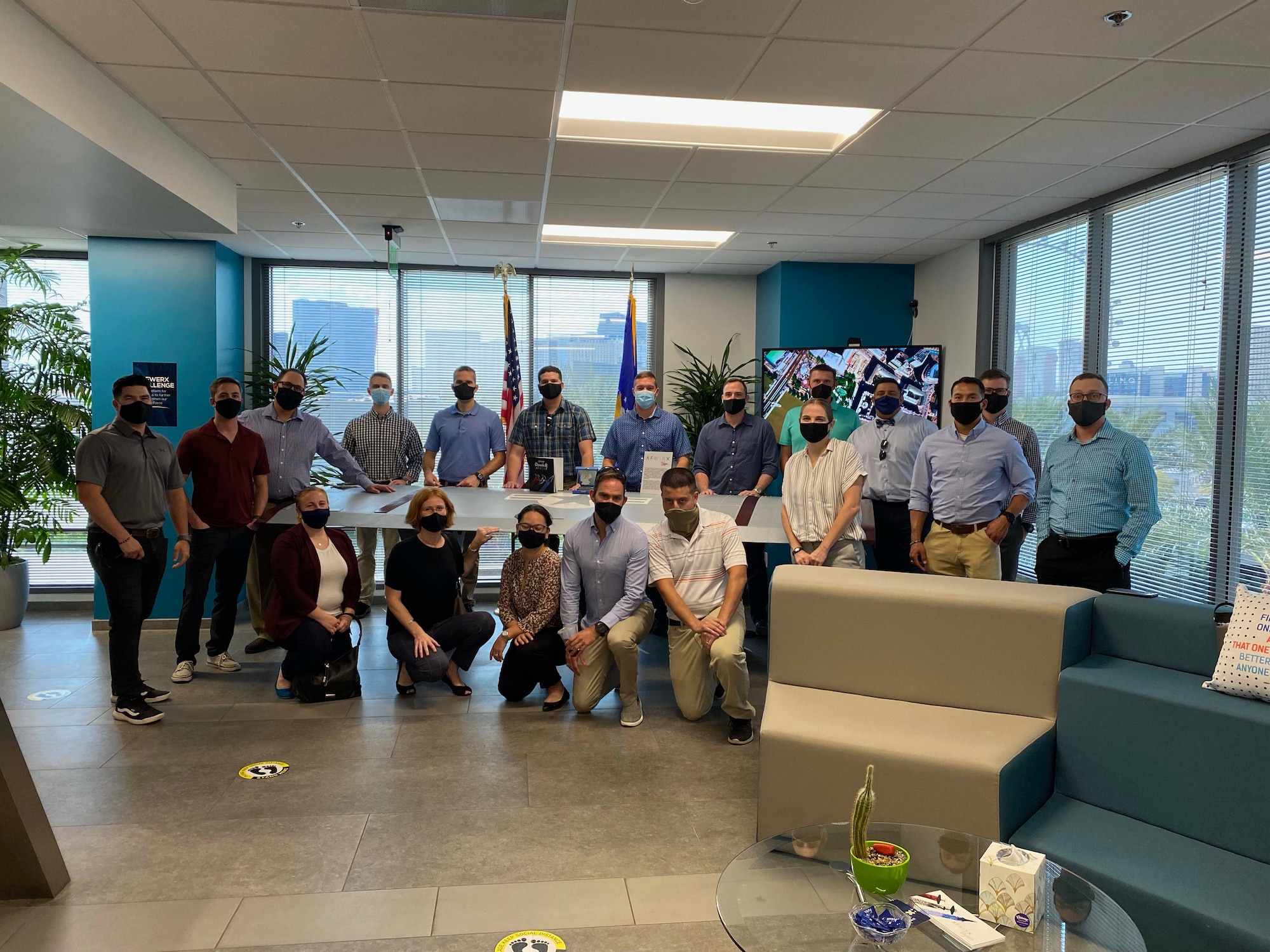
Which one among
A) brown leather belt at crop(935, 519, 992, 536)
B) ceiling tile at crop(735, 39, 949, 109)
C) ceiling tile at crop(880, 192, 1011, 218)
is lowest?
brown leather belt at crop(935, 519, 992, 536)

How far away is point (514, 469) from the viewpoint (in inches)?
250

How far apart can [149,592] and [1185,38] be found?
529cm

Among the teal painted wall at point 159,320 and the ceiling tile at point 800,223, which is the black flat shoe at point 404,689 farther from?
the ceiling tile at point 800,223

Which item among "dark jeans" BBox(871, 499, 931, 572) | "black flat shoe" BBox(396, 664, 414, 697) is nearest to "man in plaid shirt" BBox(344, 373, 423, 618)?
"black flat shoe" BBox(396, 664, 414, 697)

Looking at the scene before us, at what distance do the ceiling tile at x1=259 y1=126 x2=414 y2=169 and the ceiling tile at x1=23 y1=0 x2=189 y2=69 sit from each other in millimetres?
854

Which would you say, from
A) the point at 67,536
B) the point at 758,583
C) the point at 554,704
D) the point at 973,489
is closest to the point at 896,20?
the point at 973,489

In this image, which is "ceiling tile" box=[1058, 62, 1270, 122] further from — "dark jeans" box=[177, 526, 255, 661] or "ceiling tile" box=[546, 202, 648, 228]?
"dark jeans" box=[177, 526, 255, 661]

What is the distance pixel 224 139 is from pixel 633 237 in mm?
3380

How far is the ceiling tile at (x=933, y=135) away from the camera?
4.21 m

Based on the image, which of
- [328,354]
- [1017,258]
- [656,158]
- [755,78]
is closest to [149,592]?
[656,158]

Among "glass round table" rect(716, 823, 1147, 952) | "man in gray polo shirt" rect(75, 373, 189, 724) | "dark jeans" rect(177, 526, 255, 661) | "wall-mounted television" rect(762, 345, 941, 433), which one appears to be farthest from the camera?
"wall-mounted television" rect(762, 345, 941, 433)

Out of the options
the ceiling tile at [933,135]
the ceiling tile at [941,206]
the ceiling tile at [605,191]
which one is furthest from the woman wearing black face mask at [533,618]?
the ceiling tile at [941,206]

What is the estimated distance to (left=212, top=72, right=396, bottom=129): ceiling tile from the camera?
3.81 m

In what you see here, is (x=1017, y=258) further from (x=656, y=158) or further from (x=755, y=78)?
(x=755, y=78)
